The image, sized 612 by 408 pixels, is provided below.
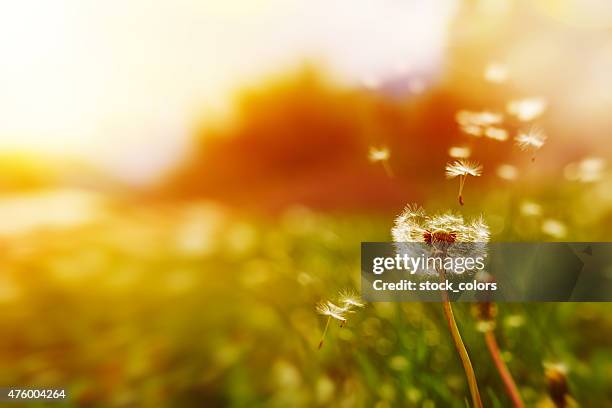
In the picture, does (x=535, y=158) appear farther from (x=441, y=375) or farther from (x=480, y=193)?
(x=441, y=375)

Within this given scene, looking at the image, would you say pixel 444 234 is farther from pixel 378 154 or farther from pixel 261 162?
pixel 261 162

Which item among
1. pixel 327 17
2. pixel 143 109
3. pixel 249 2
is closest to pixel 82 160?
pixel 143 109

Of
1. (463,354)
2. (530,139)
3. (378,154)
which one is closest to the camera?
(463,354)

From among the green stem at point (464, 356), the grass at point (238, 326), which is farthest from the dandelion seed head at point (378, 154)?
the green stem at point (464, 356)

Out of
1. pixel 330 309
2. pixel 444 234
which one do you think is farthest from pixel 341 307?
pixel 444 234

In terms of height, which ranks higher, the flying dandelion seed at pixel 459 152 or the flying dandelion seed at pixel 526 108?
the flying dandelion seed at pixel 526 108

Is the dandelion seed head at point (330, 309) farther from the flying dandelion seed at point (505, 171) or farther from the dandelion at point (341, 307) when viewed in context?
the flying dandelion seed at point (505, 171)

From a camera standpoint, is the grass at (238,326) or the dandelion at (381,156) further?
the dandelion at (381,156)
